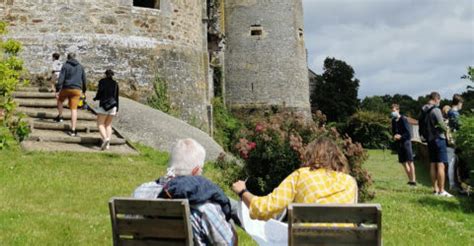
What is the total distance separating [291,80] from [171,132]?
15.7 meters

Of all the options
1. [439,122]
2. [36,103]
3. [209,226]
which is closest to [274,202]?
[209,226]

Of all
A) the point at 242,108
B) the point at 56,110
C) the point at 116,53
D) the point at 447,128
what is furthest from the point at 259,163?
the point at 242,108

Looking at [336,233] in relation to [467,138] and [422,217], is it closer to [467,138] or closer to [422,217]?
[422,217]

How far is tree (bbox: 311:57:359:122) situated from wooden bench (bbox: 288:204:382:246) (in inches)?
1785

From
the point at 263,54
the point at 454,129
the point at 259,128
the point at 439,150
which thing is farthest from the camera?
the point at 263,54

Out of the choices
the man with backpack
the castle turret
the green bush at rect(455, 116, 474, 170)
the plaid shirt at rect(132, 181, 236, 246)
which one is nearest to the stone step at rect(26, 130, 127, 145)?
the man with backpack

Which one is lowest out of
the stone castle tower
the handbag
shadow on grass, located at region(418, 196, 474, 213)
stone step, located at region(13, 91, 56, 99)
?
shadow on grass, located at region(418, 196, 474, 213)

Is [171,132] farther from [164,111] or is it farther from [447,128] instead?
[447,128]

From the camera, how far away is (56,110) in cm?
1308

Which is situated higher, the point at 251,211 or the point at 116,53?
the point at 116,53

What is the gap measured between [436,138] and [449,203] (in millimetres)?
1144

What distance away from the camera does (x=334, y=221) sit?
144 inches

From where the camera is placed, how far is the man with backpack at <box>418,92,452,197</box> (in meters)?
9.64

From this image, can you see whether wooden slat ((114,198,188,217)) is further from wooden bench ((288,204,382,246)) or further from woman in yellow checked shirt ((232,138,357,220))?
wooden bench ((288,204,382,246))
